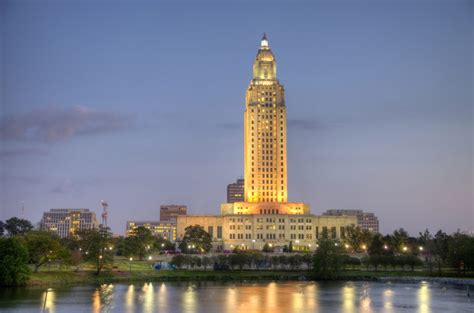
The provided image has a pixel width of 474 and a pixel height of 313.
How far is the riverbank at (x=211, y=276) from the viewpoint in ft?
421

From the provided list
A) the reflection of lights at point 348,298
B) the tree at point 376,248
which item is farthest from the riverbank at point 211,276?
the reflection of lights at point 348,298

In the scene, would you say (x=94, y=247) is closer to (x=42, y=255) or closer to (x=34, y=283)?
(x=42, y=255)

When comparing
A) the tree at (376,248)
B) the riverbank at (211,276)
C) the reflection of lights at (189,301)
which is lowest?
the reflection of lights at (189,301)

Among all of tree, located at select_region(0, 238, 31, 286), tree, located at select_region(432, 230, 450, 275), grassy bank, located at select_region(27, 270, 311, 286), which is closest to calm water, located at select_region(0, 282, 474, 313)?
tree, located at select_region(0, 238, 31, 286)

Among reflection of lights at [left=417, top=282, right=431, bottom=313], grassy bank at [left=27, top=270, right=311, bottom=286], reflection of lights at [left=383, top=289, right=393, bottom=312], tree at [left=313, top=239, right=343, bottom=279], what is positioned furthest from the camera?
tree at [left=313, top=239, right=343, bottom=279]

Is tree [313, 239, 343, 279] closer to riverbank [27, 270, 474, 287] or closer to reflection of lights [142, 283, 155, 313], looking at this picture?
riverbank [27, 270, 474, 287]

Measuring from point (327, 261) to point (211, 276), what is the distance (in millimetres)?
27710

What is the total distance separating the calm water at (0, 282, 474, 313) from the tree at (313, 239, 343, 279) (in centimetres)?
1394

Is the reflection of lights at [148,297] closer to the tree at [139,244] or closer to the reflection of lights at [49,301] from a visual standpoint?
the reflection of lights at [49,301]

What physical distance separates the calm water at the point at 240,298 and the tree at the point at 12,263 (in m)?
3.83

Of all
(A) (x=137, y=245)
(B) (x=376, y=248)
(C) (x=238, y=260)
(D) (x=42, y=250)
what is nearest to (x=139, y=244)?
(A) (x=137, y=245)

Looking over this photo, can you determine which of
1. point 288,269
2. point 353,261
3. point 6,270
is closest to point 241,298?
point 6,270

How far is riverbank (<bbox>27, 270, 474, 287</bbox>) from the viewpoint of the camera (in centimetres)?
12838

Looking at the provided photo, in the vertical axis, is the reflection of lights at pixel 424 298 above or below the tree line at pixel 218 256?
below
